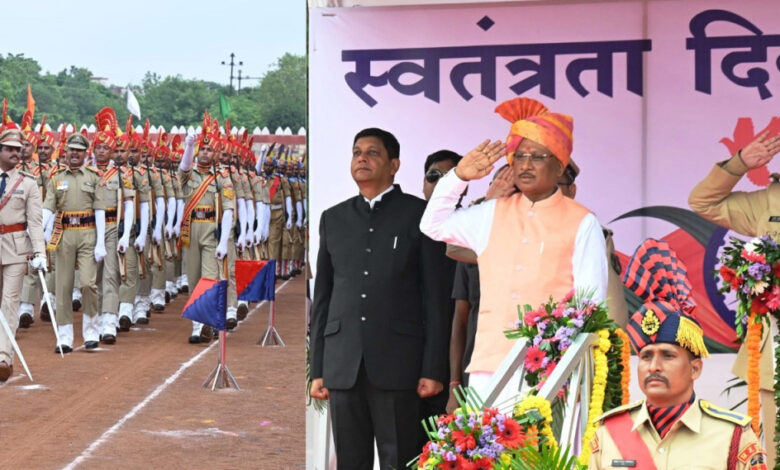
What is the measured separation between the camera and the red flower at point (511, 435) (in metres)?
4.68

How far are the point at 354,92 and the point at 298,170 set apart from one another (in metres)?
25.2

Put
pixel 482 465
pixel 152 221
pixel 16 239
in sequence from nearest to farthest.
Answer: pixel 482 465 < pixel 16 239 < pixel 152 221

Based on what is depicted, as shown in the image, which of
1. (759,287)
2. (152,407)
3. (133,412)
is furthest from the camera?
(152,407)

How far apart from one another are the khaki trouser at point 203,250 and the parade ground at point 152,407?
87 centimetres

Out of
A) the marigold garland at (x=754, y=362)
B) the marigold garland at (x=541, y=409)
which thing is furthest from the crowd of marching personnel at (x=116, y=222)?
the marigold garland at (x=541, y=409)

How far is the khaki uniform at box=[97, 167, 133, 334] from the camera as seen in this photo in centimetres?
1781

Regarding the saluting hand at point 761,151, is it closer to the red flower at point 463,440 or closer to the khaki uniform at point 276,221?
the red flower at point 463,440

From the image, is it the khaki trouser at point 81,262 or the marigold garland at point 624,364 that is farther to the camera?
the khaki trouser at point 81,262

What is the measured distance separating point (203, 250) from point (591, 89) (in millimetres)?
10894

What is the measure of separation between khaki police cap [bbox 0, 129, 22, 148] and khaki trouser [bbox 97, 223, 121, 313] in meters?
3.12

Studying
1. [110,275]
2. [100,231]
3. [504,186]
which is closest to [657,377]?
[504,186]

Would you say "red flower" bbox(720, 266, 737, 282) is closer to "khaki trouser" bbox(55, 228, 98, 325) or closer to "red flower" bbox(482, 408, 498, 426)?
"red flower" bbox(482, 408, 498, 426)

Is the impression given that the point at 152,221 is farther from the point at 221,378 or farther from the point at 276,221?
the point at 276,221

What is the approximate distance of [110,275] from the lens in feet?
58.6
